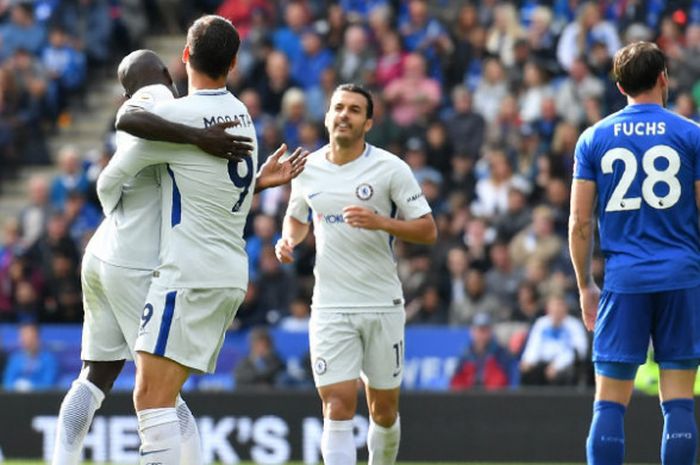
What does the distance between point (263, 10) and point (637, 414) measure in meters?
8.96

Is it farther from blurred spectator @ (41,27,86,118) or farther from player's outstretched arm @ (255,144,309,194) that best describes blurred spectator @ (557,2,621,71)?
player's outstretched arm @ (255,144,309,194)

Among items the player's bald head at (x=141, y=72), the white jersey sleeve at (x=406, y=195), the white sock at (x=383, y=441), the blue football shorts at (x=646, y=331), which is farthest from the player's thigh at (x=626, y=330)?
the player's bald head at (x=141, y=72)

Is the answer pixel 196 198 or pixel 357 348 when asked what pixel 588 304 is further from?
pixel 196 198

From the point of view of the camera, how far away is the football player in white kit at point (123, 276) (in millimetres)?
7727

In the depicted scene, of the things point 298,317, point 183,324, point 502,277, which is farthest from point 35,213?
point 183,324

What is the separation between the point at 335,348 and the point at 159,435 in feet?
6.61

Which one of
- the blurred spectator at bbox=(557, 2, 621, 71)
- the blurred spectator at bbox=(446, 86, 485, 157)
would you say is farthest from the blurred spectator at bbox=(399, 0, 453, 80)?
the blurred spectator at bbox=(557, 2, 621, 71)

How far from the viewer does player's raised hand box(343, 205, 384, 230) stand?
28.2ft

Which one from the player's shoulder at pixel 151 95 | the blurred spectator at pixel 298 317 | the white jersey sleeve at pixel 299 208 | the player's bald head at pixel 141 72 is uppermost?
the player's bald head at pixel 141 72

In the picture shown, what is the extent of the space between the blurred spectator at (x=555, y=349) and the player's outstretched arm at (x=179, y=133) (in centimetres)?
708

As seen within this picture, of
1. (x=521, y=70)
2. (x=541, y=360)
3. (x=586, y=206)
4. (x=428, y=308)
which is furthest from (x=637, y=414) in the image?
(x=521, y=70)

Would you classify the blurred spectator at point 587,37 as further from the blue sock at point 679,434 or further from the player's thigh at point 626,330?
the blue sock at point 679,434

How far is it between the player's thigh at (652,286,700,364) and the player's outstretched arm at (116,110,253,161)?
2.35m

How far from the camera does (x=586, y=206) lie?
794cm
